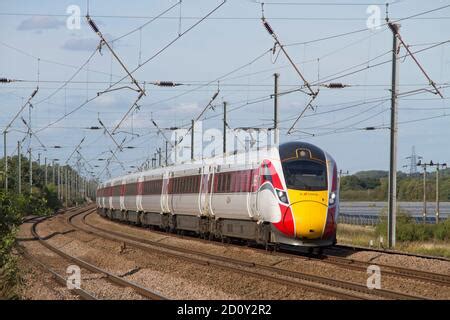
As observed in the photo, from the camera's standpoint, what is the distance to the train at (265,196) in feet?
73.5

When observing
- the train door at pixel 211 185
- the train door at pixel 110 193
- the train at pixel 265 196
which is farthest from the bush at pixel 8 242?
the train door at pixel 110 193

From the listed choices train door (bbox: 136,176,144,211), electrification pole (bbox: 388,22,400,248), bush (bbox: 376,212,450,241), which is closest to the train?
electrification pole (bbox: 388,22,400,248)

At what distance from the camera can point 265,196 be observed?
2342 centimetres

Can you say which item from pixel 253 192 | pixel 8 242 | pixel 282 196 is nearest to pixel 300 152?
pixel 282 196

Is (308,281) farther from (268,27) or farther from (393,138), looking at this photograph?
(393,138)

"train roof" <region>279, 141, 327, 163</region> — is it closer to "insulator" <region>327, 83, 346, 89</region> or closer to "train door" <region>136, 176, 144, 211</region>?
"insulator" <region>327, 83, 346, 89</region>

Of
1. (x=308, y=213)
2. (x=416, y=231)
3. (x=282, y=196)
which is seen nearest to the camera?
(x=308, y=213)

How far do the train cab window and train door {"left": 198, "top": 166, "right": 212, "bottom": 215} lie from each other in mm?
8226

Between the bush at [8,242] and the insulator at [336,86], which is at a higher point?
the insulator at [336,86]

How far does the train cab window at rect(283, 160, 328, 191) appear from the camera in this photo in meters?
22.5

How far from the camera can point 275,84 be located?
35375 mm

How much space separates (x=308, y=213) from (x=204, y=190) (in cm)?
Result: 966

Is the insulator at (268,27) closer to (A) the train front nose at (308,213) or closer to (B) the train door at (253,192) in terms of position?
(B) the train door at (253,192)
